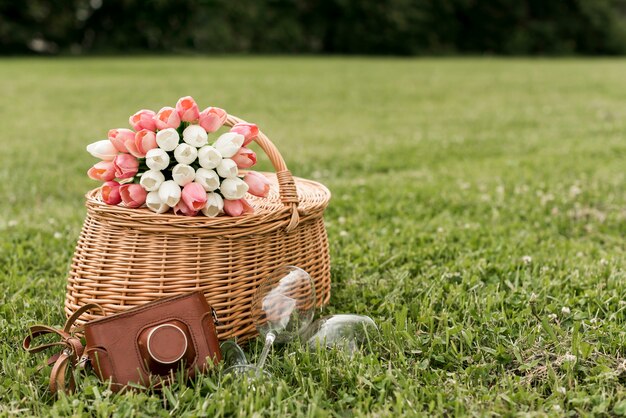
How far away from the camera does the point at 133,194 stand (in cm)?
233

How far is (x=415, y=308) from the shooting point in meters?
2.73

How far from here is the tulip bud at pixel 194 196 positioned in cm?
227

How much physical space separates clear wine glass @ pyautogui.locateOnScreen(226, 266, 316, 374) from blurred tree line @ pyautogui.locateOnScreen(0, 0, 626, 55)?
1026 inches

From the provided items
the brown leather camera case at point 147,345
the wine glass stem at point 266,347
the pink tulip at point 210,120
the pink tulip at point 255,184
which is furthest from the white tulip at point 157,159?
the wine glass stem at point 266,347

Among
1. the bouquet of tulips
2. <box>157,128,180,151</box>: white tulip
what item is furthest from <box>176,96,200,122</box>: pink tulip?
<box>157,128,180,151</box>: white tulip

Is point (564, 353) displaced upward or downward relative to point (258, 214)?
downward

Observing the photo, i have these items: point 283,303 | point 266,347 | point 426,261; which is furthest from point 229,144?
point 426,261

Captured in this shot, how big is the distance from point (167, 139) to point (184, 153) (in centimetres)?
8

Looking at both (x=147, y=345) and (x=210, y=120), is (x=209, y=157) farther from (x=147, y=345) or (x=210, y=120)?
(x=147, y=345)

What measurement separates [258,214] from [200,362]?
1.88 ft

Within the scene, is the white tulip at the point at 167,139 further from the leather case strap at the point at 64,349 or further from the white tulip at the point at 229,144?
A: the leather case strap at the point at 64,349

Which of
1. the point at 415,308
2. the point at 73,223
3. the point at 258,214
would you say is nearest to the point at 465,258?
the point at 415,308

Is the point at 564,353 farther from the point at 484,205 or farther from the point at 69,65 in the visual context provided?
the point at 69,65

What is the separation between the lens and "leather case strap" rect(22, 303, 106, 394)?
2.05 metres
